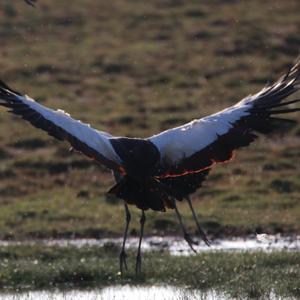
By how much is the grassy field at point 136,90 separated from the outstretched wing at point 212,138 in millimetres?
4331

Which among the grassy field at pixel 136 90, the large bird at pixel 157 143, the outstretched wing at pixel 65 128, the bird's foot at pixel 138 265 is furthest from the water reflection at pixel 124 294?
the grassy field at pixel 136 90

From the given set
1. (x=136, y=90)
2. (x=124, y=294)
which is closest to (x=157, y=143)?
(x=124, y=294)

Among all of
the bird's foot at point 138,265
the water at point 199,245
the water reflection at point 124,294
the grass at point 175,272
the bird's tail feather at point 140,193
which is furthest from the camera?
the water at point 199,245

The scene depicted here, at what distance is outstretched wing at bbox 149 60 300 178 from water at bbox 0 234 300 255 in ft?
9.18

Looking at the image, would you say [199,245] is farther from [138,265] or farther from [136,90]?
[136,90]

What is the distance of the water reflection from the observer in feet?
36.4

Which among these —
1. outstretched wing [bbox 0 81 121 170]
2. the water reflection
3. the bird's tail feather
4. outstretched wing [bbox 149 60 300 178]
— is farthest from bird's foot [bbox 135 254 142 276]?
outstretched wing [bbox 0 81 121 170]

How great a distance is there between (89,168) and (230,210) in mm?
3610

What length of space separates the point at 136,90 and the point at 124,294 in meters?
14.6

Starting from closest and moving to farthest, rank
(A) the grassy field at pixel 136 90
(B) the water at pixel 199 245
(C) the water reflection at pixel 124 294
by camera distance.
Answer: (C) the water reflection at pixel 124 294, (B) the water at pixel 199 245, (A) the grassy field at pixel 136 90

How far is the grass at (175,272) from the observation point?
11508mm

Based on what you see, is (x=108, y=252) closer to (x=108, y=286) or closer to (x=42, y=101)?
(x=108, y=286)

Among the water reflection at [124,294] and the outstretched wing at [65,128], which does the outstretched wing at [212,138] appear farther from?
the water reflection at [124,294]

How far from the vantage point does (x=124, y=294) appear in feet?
38.0
